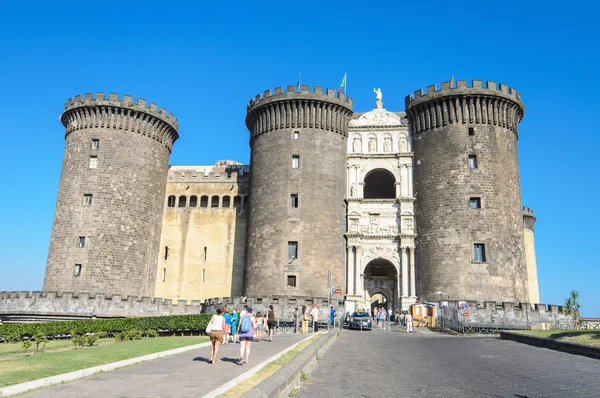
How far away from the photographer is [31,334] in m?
28.8

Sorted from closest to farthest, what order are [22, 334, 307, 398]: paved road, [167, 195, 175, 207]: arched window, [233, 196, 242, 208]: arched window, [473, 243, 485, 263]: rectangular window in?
[22, 334, 307, 398]: paved road, [473, 243, 485, 263]: rectangular window, [233, 196, 242, 208]: arched window, [167, 195, 175, 207]: arched window

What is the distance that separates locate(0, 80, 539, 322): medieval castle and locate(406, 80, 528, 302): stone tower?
9cm

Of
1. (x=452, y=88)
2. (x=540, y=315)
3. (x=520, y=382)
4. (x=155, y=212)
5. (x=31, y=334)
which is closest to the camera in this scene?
(x=520, y=382)

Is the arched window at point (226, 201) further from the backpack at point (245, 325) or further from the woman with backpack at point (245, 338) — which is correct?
the woman with backpack at point (245, 338)

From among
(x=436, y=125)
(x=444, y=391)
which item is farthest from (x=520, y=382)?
(x=436, y=125)

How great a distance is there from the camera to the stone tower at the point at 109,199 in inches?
1495

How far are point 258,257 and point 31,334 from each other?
15.8 metres

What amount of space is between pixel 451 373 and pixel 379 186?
35.0 meters

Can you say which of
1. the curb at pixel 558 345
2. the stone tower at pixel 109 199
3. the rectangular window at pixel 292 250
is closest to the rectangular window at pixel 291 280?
the rectangular window at pixel 292 250

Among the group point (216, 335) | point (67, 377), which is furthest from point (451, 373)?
point (67, 377)

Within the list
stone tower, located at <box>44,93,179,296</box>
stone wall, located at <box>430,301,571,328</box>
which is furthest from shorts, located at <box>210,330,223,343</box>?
stone tower, located at <box>44,93,179,296</box>

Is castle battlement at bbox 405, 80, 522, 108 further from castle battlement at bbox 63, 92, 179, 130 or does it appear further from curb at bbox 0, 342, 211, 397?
curb at bbox 0, 342, 211, 397

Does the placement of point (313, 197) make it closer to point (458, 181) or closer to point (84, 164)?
point (458, 181)

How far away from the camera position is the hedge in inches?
1112
